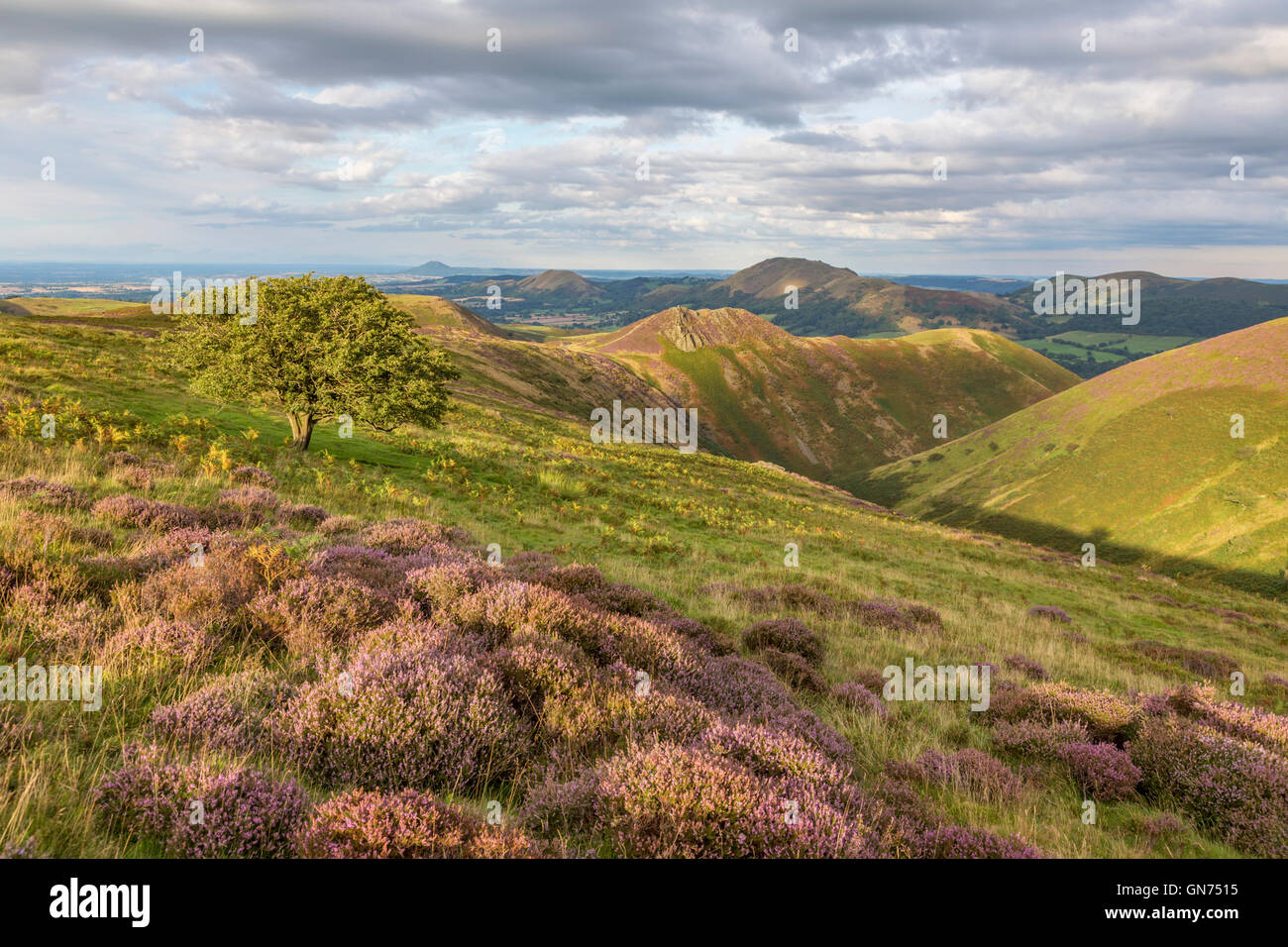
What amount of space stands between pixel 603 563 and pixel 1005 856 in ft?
41.1

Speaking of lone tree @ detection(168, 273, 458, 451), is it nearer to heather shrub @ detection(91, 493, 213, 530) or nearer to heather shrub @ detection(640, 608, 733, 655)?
heather shrub @ detection(91, 493, 213, 530)

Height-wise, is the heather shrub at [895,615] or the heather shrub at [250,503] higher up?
the heather shrub at [250,503]

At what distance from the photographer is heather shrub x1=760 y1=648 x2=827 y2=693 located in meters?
9.27

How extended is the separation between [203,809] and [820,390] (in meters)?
184

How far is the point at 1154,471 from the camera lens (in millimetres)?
87875

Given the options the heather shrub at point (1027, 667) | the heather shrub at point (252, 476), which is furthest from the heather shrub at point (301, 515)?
the heather shrub at point (1027, 667)

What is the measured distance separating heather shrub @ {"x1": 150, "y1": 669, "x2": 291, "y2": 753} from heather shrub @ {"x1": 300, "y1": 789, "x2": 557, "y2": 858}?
1.57 meters

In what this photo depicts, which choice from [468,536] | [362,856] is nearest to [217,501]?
[468,536]

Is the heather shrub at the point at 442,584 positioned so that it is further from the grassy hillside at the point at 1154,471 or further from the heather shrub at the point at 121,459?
the grassy hillside at the point at 1154,471

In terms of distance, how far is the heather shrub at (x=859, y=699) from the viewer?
8.57 metres

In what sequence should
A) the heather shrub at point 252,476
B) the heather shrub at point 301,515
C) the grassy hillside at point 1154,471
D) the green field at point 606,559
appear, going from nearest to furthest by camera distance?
the green field at point 606,559 → the heather shrub at point 301,515 → the heather shrub at point 252,476 → the grassy hillside at point 1154,471

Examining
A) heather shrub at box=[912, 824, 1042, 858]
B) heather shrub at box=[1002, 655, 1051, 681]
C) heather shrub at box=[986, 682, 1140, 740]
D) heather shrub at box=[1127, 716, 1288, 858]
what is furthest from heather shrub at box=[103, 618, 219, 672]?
heather shrub at box=[1002, 655, 1051, 681]

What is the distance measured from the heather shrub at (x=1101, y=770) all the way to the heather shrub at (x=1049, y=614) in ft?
52.0
